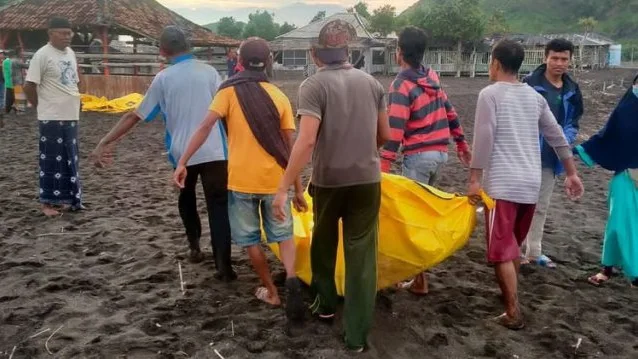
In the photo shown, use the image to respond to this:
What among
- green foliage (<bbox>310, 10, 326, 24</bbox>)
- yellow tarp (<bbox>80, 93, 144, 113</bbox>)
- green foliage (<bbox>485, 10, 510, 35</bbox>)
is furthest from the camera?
green foliage (<bbox>310, 10, 326, 24</bbox>)

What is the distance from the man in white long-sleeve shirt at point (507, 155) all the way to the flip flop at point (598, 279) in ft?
3.70

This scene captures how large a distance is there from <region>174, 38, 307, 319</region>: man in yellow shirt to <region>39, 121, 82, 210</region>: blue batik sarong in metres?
2.86

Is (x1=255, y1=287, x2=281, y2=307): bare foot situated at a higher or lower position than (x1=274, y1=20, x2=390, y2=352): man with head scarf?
lower

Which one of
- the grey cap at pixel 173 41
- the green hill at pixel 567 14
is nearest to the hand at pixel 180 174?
the grey cap at pixel 173 41

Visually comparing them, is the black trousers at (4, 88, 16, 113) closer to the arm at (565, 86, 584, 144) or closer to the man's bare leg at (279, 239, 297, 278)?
the man's bare leg at (279, 239, 297, 278)

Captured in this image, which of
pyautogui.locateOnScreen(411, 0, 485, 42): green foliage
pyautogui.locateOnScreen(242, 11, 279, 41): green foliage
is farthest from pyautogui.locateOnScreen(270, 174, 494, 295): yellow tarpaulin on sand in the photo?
pyautogui.locateOnScreen(242, 11, 279, 41): green foliage

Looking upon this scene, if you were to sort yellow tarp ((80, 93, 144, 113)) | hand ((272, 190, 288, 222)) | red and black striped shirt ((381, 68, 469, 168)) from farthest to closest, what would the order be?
yellow tarp ((80, 93, 144, 113)), red and black striped shirt ((381, 68, 469, 168)), hand ((272, 190, 288, 222))

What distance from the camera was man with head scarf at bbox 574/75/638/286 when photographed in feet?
13.7

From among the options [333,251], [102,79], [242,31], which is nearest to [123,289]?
[333,251]

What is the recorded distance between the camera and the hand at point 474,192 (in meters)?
3.53

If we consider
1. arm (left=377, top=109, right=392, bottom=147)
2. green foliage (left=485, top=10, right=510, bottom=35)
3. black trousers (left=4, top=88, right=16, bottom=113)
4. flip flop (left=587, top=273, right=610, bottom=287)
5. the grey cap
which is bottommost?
flip flop (left=587, top=273, right=610, bottom=287)

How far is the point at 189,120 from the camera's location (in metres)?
4.18

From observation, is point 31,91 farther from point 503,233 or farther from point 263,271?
point 503,233

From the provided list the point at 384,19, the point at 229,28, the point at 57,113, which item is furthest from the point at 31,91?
the point at 229,28
